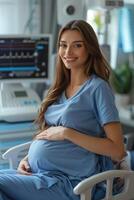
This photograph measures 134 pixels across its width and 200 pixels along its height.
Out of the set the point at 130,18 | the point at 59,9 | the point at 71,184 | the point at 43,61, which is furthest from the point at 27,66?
the point at 71,184

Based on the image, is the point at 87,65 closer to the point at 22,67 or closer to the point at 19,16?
the point at 22,67

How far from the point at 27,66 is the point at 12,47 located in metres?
0.16

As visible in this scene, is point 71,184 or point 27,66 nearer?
point 71,184

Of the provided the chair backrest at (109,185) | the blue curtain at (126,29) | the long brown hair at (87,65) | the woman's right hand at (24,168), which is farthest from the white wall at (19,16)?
the chair backrest at (109,185)

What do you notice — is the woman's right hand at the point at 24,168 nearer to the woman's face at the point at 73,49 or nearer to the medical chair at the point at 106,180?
the medical chair at the point at 106,180

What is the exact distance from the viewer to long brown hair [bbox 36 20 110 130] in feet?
5.29

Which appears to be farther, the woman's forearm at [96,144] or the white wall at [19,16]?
the white wall at [19,16]

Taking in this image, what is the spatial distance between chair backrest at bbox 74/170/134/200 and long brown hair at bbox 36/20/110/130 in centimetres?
42

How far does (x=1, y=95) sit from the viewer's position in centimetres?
248

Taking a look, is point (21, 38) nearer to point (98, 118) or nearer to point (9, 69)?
point (9, 69)

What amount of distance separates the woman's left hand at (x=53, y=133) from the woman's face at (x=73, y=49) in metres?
0.29

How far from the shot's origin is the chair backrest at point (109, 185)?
1.44 metres

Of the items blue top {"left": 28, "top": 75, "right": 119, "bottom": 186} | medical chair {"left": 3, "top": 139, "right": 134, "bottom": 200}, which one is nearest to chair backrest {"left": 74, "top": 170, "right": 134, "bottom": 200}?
medical chair {"left": 3, "top": 139, "right": 134, "bottom": 200}

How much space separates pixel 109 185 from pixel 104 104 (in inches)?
13.3
